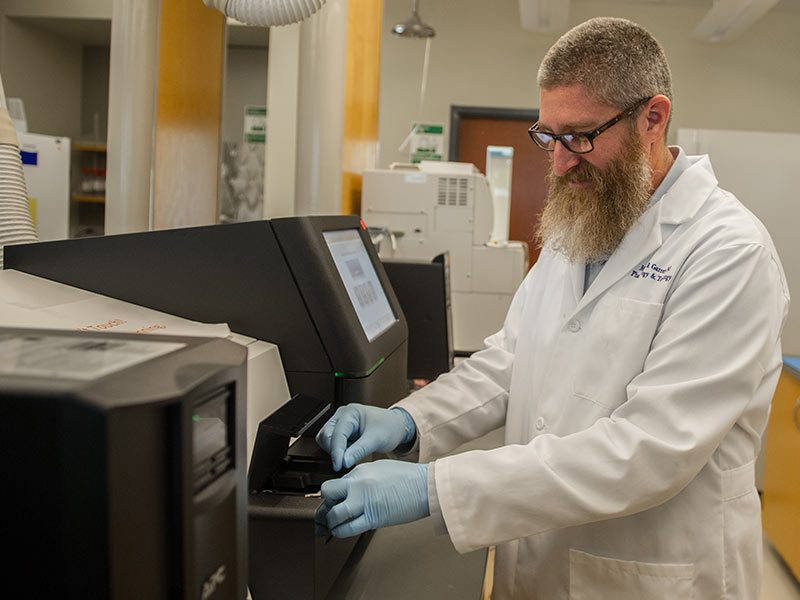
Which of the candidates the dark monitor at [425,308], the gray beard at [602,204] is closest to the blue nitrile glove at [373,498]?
the gray beard at [602,204]

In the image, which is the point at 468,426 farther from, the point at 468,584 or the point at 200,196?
the point at 200,196

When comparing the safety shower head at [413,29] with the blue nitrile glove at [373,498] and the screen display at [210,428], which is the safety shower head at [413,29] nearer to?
the blue nitrile glove at [373,498]

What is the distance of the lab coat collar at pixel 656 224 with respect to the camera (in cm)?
104

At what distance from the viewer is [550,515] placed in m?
0.84

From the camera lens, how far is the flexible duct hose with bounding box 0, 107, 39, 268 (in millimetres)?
1087

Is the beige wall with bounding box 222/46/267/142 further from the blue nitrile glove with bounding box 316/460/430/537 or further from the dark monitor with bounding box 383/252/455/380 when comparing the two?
the blue nitrile glove with bounding box 316/460/430/537

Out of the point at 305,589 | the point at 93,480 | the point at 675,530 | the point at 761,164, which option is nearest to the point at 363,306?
the point at 305,589

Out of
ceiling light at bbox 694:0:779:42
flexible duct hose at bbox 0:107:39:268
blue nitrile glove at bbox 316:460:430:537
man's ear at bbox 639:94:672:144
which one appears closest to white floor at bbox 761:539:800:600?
man's ear at bbox 639:94:672:144

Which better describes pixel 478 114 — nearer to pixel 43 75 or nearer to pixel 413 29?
pixel 413 29

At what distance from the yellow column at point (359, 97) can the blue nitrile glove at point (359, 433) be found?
69.5 inches

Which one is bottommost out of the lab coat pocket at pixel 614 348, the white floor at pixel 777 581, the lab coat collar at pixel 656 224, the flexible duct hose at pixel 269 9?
the white floor at pixel 777 581

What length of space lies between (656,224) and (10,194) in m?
1.01

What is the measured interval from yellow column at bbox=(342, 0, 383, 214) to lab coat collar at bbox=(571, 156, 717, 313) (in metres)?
Answer: 1.69

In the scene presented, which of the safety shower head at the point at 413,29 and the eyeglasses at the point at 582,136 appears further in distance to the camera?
the safety shower head at the point at 413,29
